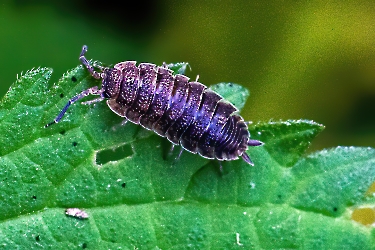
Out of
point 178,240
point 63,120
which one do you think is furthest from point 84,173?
point 178,240

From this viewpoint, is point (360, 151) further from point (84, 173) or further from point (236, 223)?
point (84, 173)

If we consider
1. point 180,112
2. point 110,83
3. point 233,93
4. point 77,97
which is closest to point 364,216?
point 233,93

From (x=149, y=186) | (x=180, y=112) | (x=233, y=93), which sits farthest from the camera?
(x=233, y=93)

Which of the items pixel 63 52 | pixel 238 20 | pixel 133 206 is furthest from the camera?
pixel 238 20

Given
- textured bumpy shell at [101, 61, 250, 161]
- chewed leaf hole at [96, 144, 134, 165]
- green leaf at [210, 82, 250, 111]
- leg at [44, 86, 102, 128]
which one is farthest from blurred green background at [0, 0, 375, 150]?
chewed leaf hole at [96, 144, 134, 165]

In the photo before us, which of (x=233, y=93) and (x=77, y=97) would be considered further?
(x=233, y=93)

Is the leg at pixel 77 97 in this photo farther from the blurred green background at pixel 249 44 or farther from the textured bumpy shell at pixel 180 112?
the blurred green background at pixel 249 44

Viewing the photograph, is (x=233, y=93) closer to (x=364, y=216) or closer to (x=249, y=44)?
(x=249, y=44)

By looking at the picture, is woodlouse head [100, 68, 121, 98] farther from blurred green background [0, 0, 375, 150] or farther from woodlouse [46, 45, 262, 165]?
blurred green background [0, 0, 375, 150]
